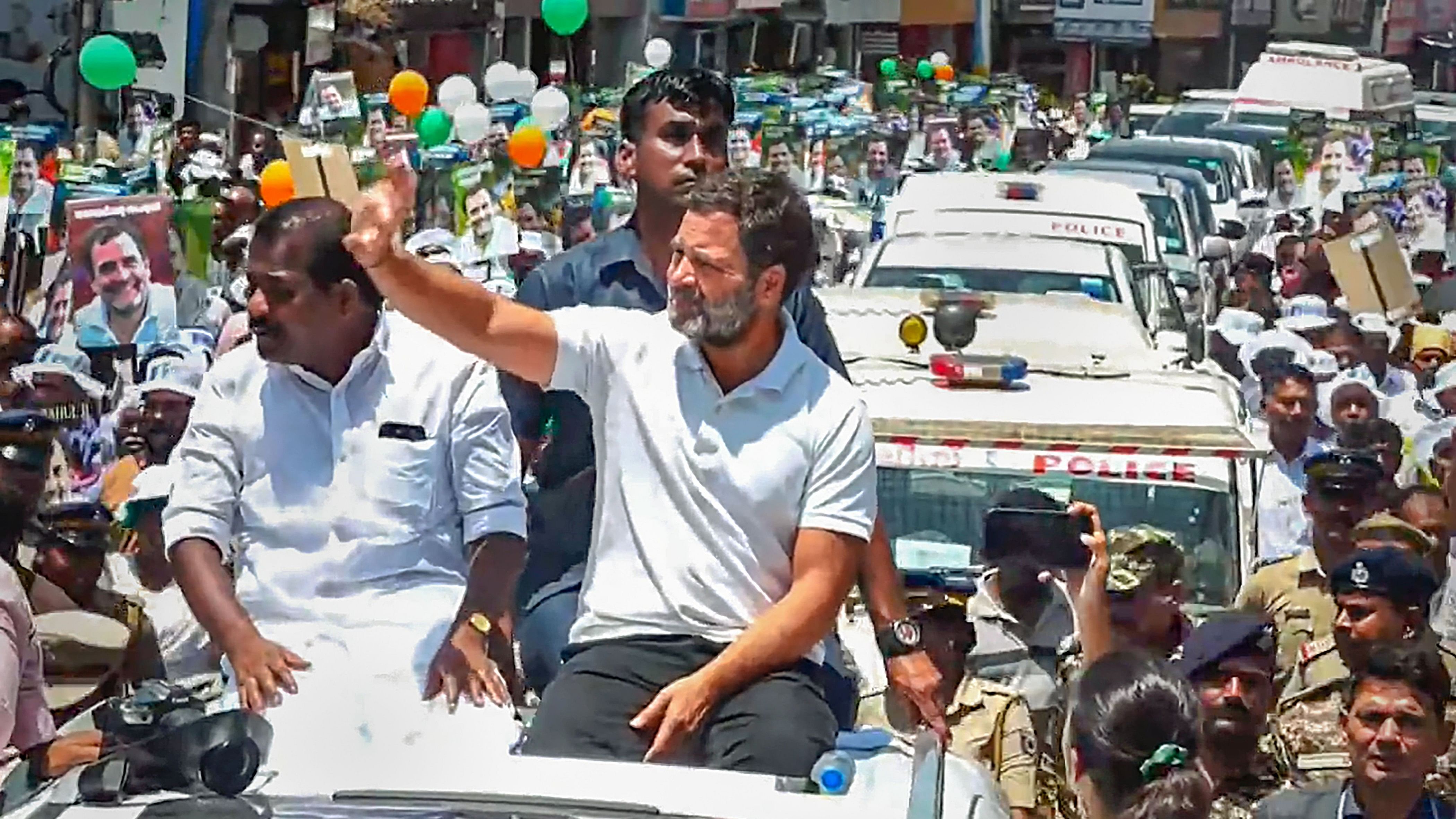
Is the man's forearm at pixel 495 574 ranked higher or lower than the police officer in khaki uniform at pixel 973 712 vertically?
A: higher

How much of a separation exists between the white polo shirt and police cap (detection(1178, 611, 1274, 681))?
5.04ft

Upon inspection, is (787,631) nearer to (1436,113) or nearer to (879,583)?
(879,583)

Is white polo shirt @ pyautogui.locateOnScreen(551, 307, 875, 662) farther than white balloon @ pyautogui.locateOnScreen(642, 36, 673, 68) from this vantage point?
No

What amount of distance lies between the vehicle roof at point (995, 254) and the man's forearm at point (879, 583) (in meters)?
7.16

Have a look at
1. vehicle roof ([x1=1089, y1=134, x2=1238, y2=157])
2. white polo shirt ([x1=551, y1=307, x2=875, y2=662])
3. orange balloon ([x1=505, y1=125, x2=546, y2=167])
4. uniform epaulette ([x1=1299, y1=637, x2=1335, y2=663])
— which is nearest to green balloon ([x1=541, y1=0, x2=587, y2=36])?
orange balloon ([x1=505, y1=125, x2=546, y2=167])

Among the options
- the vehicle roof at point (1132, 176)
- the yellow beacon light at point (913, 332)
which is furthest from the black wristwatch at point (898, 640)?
the vehicle roof at point (1132, 176)

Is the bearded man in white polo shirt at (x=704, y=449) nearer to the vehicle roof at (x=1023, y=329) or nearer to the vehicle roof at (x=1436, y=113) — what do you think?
the vehicle roof at (x=1023, y=329)

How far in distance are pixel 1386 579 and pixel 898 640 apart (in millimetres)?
2089

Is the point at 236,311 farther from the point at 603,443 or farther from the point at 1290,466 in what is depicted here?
the point at 603,443

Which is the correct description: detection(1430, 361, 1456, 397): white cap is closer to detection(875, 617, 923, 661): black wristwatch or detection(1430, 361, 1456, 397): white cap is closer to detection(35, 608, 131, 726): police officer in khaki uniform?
detection(35, 608, 131, 726): police officer in khaki uniform

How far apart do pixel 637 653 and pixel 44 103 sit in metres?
18.0

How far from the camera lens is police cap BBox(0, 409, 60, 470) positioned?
673 cm

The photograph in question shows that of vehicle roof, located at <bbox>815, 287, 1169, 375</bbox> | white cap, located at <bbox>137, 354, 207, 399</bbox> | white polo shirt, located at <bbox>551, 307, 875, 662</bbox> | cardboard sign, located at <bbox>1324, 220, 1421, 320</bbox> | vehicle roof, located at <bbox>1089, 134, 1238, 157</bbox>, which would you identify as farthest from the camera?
vehicle roof, located at <bbox>1089, 134, 1238, 157</bbox>

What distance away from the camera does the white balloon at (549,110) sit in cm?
1662
